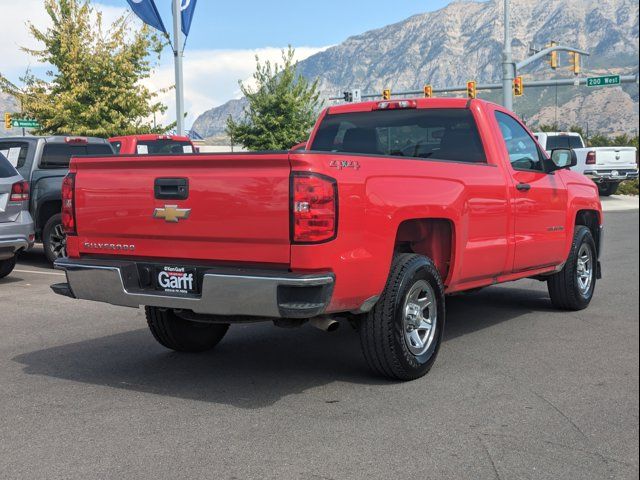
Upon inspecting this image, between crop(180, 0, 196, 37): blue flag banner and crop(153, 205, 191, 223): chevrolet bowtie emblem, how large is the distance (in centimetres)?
Result: 1606

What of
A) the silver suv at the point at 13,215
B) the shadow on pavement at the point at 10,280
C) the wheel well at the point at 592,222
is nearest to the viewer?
the wheel well at the point at 592,222

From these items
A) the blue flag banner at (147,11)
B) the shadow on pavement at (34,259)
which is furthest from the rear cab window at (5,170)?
the blue flag banner at (147,11)

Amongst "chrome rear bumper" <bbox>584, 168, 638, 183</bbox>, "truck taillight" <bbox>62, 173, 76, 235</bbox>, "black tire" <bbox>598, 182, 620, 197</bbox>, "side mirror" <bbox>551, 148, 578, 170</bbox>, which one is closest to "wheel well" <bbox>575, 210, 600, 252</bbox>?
"side mirror" <bbox>551, 148, 578, 170</bbox>

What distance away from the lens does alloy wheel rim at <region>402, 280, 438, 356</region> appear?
210 inches

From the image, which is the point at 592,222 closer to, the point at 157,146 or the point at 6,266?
the point at 6,266

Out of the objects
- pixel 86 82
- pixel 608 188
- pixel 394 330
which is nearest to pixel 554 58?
pixel 608 188

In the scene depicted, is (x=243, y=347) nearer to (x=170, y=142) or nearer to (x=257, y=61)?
(x=170, y=142)

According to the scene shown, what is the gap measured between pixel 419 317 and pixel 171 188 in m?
1.86

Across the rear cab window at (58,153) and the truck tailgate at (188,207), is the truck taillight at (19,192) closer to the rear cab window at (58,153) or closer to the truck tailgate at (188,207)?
the rear cab window at (58,153)

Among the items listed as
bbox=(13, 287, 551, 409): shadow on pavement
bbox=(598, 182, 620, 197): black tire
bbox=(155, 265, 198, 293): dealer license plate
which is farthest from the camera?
bbox=(598, 182, 620, 197): black tire

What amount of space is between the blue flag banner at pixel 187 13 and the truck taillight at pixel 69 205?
50.7 feet

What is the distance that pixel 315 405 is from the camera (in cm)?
480

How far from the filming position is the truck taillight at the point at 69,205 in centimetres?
546

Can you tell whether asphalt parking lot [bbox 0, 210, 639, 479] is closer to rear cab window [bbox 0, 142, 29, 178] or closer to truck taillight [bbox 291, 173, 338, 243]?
truck taillight [bbox 291, 173, 338, 243]
